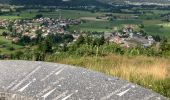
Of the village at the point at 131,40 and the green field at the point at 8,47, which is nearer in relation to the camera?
the village at the point at 131,40

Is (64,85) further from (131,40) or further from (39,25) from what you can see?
(39,25)

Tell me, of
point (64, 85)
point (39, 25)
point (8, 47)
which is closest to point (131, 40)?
point (8, 47)

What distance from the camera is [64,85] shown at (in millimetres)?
6996

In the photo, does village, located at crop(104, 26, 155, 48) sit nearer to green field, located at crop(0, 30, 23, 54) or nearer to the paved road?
green field, located at crop(0, 30, 23, 54)

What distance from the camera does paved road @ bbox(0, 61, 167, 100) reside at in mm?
6523

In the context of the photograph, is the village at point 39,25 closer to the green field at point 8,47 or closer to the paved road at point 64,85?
the green field at point 8,47

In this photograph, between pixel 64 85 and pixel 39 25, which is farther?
pixel 39 25

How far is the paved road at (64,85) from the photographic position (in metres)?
6.52

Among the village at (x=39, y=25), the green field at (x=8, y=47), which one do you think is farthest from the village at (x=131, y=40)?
the village at (x=39, y=25)

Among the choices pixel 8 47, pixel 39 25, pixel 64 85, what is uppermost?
pixel 64 85

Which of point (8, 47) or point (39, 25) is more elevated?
point (8, 47)

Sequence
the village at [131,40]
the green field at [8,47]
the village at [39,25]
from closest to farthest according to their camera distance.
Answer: the village at [131,40] < the green field at [8,47] < the village at [39,25]

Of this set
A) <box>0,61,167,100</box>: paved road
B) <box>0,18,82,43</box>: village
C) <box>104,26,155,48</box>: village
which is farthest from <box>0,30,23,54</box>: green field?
<box>0,61,167,100</box>: paved road

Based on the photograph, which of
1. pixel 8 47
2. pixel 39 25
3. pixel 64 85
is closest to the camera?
pixel 64 85
